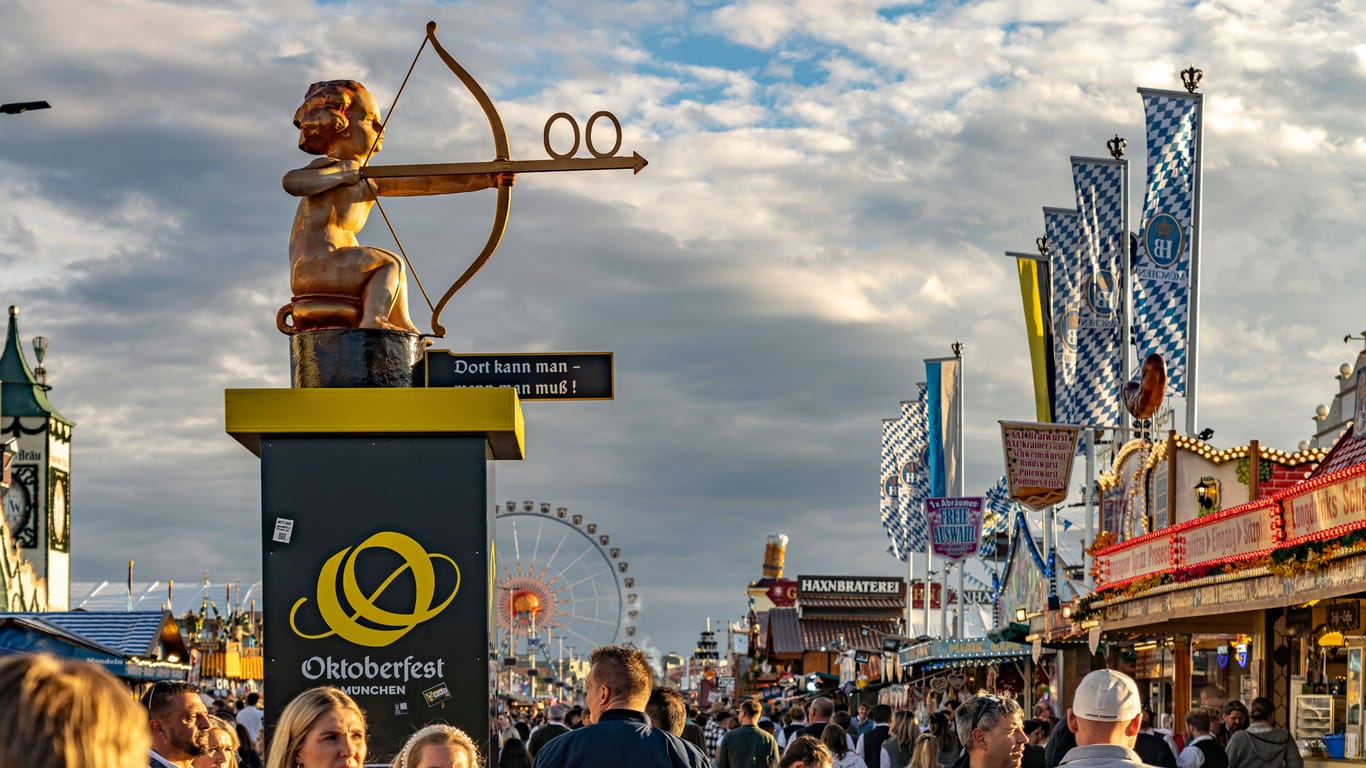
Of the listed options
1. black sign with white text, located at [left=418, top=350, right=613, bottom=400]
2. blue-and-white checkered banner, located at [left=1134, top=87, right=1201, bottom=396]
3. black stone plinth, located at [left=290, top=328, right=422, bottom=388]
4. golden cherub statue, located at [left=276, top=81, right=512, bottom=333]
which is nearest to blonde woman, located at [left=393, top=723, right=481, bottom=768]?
black stone plinth, located at [left=290, top=328, right=422, bottom=388]

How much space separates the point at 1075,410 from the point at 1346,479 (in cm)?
1348

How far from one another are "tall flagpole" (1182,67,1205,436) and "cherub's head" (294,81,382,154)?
1880 cm

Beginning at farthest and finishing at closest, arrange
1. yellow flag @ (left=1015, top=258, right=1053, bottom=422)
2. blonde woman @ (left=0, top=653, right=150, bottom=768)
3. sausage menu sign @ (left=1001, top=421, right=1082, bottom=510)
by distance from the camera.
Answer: yellow flag @ (left=1015, top=258, right=1053, bottom=422) < sausage menu sign @ (left=1001, top=421, right=1082, bottom=510) < blonde woman @ (left=0, top=653, right=150, bottom=768)

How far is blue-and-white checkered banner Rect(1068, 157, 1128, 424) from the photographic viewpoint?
27406 mm

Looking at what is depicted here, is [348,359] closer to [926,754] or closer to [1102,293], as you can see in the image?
[926,754]

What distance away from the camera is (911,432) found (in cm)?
4347

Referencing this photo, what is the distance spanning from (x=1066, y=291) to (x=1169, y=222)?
3.52 meters

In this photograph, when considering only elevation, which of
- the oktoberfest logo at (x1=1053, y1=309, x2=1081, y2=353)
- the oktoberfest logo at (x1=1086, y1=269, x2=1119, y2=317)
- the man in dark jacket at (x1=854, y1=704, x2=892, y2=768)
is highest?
the oktoberfest logo at (x1=1086, y1=269, x2=1119, y2=317)

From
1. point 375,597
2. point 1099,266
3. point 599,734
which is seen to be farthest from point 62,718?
point 1099,266

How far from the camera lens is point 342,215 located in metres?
7.55

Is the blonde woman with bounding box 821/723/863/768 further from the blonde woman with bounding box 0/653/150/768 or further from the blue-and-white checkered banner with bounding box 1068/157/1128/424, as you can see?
the blue-and-white checkered banner with bounding box 1068/157/1128/424

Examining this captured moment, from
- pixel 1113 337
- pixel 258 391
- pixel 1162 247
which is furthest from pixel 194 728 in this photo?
pixel 1113 337

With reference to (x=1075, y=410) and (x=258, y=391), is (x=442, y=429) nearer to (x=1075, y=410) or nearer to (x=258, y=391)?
(x=258, y=391)

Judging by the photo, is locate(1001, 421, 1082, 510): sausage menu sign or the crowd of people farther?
locate(1001, 421, 1082, 510): sausage menu sign
